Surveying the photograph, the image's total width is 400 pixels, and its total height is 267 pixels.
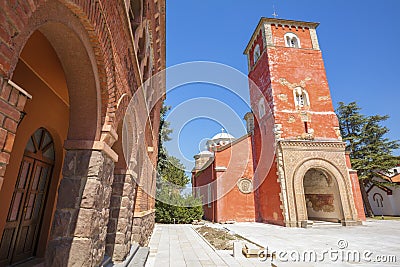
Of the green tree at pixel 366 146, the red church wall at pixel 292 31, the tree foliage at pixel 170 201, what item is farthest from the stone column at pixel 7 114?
the green tree at pixel 366 146

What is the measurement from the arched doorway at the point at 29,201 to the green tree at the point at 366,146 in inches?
1031

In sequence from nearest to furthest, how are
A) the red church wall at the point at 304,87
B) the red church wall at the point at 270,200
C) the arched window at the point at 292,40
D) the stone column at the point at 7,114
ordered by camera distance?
the stone column at the point at 7,114 < the red church wall at the point at 270,200 < the red church wall at the point at 304,87 < the arched window at the point at 292,40

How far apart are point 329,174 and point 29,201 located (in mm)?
14714

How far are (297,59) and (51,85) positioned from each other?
54.7 feet

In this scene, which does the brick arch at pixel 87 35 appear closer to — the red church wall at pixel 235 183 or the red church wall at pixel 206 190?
the red church wall at pixel 235 183

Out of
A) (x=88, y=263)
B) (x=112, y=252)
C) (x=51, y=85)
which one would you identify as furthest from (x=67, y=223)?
(x=51, y=85)

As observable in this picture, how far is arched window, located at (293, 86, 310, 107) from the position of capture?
50.5 ft

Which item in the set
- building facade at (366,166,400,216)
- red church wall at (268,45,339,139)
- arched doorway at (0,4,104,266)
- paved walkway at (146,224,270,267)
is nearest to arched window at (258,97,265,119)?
red church wall at (268,45,339,139)

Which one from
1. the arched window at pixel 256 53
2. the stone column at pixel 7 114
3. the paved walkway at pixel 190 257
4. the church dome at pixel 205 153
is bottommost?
the paved walkway at pixel 190 257

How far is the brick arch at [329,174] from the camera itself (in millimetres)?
12491

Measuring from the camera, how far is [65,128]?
5059 mm

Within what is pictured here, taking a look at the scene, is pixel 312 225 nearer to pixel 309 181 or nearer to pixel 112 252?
pixel 309 181

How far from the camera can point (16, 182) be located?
363 centimetres

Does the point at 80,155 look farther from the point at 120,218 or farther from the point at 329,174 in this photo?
the point at 329,174
